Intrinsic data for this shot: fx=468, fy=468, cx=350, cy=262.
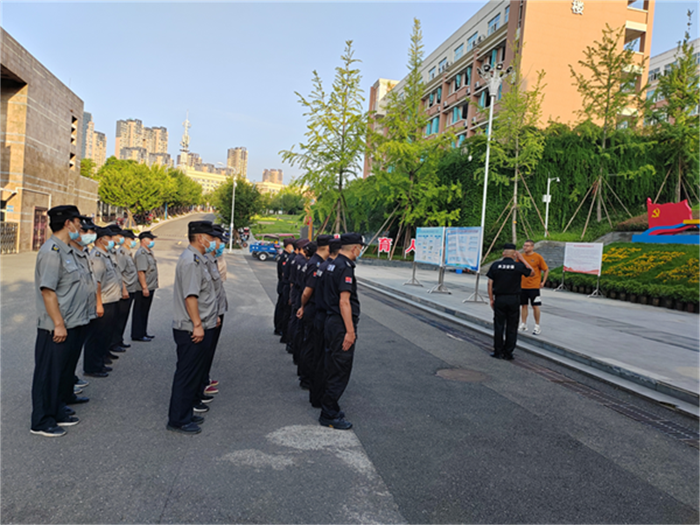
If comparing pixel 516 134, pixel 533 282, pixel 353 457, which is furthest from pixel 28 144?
pixel 353 457

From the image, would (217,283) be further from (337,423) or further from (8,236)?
(8,236)

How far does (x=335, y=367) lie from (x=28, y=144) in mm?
30776

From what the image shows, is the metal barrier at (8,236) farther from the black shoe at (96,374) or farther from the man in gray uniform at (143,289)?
the black shoe at (96,374)

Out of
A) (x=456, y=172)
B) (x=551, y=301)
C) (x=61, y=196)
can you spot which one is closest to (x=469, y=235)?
(x=551, y=301)

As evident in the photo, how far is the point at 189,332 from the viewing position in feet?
14.4

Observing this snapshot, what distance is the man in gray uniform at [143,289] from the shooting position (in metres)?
7.84

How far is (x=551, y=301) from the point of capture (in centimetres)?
1559

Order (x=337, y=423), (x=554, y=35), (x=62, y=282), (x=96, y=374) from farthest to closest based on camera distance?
(x=554, y=35) → (x=96, y=374) → (x=337, y=423) → (x=62, y=282)

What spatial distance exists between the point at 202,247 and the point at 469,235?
11778mm

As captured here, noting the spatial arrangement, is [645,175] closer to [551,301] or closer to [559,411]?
[551,301]

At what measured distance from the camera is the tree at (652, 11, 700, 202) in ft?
83.9

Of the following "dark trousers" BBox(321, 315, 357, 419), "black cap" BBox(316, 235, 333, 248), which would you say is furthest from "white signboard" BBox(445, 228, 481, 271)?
"dark trousers" BBox(321, 315, 357, 419)

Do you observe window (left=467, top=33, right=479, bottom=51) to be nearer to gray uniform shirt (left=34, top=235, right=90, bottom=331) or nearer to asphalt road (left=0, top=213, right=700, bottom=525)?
asphalt road (left=0, top=213, right=700, bottom=525)

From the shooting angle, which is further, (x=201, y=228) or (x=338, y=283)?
(x=338, y=283)
